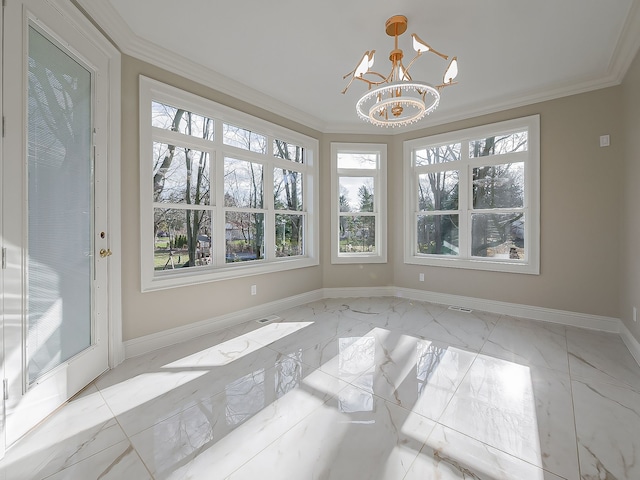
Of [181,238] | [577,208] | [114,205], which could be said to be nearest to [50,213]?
[114,205]

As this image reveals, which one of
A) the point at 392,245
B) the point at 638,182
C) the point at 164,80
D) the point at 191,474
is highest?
the point at 164,80

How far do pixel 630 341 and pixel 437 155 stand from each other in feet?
10.0

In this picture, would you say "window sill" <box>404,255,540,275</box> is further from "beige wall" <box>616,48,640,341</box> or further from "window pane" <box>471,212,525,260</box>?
"beige wall" <box>616,48,640,341</box>

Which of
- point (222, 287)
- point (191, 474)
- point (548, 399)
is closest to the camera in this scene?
point (191, 474)

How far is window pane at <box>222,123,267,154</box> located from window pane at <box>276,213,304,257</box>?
3.20 feet

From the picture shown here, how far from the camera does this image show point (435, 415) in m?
1.73

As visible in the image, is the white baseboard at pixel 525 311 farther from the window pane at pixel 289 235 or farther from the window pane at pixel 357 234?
the window pane at pixel 289 235

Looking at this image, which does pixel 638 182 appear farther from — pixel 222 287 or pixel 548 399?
pixel 222 287

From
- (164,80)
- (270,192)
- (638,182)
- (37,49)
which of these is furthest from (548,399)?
(164,80)

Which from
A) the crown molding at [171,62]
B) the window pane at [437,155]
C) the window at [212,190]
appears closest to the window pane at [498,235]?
the window pane at [437,155]

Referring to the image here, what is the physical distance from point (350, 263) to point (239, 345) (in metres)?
2.38

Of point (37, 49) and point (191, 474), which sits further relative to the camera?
point (37, 49)

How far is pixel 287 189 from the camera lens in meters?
4.26

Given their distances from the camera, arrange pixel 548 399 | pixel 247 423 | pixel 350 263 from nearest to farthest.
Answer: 1. pixel 247 423
2. pixel 548 399
3. pixel 350 263
